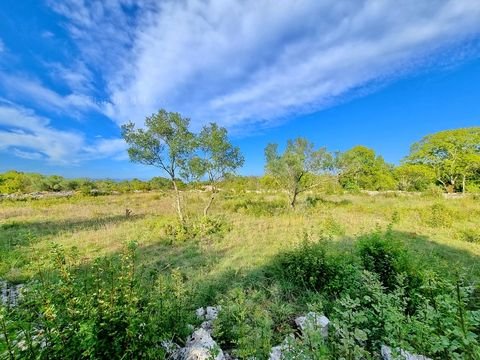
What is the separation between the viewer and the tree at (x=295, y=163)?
16094mm

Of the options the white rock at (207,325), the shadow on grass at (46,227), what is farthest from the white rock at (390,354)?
the shadow on grass at (46,227)

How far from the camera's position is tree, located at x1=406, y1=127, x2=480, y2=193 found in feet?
103

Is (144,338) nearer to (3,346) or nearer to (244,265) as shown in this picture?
(3,346)

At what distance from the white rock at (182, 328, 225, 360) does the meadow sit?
17cm

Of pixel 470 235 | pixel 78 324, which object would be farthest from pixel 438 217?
pixel 78 324

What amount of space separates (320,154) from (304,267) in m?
12.1

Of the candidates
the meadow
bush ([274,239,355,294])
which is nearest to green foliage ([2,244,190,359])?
the meadow

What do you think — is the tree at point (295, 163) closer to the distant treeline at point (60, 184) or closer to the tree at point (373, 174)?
the tree at point (373, 174)

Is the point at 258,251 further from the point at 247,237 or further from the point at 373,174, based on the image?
the point at 373,174

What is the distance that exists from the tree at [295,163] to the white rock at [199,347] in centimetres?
1375

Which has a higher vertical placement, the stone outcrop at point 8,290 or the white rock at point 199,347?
the white rock at point 199,347

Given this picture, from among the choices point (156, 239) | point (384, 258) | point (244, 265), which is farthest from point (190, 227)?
point (384, 258)

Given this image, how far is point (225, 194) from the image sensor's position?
25.7m

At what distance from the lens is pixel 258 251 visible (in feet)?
27.2
